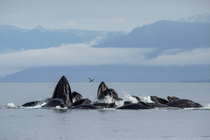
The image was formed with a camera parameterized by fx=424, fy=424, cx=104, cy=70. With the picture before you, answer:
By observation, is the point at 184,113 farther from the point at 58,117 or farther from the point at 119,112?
the point at 58,117

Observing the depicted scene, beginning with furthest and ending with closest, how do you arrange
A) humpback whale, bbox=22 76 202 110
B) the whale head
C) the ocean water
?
the whale head < humpback whale, bbox=22 76 202 110 < the ocean water

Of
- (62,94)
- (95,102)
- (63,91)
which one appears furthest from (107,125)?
(95,102)

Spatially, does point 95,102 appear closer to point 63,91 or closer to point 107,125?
point 63,91

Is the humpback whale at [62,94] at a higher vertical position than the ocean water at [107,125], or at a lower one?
higher

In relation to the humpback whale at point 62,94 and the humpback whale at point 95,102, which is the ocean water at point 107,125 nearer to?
the humpback whale at point 95,102

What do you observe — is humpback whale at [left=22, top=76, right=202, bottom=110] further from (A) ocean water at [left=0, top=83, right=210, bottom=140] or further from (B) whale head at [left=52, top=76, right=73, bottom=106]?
(A) ocean water at [left=0, top=83, right=210, bottom=140]

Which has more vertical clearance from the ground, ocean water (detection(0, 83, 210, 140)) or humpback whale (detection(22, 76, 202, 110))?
humpback whale (detection(22, 76, 202, 110))

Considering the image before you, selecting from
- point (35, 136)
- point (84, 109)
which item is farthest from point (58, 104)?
point (35, 136)

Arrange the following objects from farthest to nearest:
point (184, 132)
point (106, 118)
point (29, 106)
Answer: point (29, 106) < point (106, 118) < point (184, 132)

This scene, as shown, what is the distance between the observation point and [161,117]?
3350 cm

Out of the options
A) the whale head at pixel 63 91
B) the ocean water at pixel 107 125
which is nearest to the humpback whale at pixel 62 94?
the whale head at pixel 63 91

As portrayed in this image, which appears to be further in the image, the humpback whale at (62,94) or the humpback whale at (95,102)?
the humpback whale at (62,94)

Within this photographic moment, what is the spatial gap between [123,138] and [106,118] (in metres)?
9.54

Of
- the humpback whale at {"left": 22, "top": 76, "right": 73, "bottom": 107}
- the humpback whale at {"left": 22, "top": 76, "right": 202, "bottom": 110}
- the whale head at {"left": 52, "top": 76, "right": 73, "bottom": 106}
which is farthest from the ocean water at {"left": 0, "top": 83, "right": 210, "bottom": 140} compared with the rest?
the whale head at {"left": 52, "top": 76, "right": 73, "bottom": 106}
